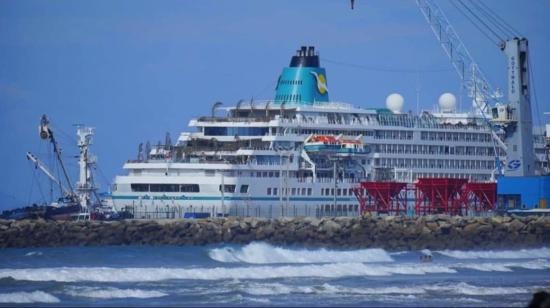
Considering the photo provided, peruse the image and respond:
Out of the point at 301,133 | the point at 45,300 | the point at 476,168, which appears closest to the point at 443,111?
the point at 476,168

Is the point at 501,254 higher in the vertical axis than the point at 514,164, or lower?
lower

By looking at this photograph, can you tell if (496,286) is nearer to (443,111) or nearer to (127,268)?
(127,268)

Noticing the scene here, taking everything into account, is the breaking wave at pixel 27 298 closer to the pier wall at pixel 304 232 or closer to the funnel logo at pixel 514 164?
the pier wall at pixel 304 232

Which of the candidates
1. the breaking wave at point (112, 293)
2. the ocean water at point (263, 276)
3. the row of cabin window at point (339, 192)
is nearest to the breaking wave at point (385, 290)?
the ocean water at point (263, 276)

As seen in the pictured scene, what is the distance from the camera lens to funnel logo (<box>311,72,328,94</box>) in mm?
87312

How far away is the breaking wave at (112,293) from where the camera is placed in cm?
4391

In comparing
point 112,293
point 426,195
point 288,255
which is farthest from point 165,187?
point 112,293

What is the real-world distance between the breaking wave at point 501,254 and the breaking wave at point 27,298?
24.1 meters

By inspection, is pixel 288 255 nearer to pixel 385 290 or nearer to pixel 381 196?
pixel 385 290

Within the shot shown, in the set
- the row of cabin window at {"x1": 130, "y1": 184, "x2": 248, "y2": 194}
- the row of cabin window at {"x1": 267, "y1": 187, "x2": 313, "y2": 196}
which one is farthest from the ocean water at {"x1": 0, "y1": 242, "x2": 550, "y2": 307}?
the row of cabin window at {"x1": 267, "y1": 187, "x2": 313, "y2": 196}

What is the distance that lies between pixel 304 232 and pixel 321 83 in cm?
2146

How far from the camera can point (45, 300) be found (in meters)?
43.3

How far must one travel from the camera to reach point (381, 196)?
256ft

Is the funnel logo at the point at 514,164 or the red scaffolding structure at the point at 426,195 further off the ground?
the funnel logo at the point at 514,164
